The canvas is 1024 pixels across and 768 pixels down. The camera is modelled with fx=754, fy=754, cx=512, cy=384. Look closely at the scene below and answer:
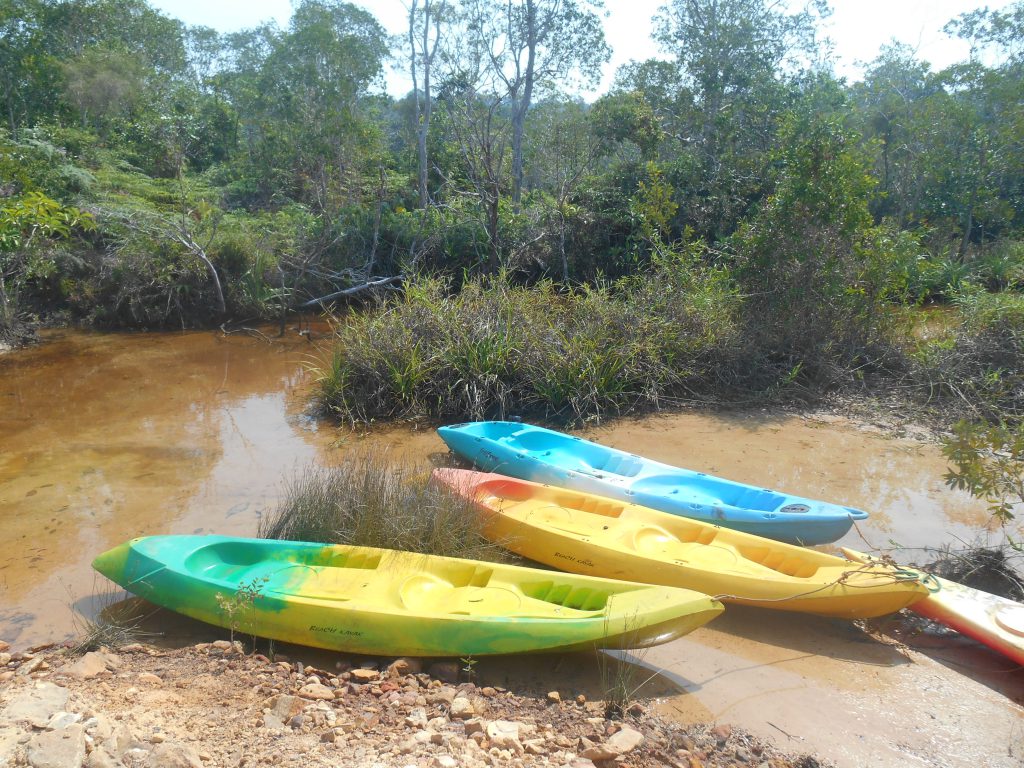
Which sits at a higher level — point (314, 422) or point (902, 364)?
point (902, 364)

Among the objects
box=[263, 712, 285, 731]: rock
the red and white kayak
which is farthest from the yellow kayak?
box=[263, 712, 285, 731]: rock

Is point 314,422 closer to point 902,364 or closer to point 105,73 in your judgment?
point 902,364

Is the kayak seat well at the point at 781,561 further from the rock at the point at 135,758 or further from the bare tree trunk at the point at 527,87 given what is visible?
the bare tree trunk at the point at 527,87

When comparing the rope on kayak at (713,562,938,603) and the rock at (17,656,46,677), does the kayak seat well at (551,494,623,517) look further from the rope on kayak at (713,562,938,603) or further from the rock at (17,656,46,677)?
the rock at (17,656,46,677)

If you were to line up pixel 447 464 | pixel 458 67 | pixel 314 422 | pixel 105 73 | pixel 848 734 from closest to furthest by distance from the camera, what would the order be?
1. pixel 848 734
2. pixel 447 464
3. pixel 314 422
4. pixel 458 67
5. pixel 105 73

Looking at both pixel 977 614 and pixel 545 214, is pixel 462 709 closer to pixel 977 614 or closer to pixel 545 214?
pixel 977 614

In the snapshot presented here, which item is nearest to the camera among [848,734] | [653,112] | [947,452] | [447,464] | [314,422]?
[848,734]

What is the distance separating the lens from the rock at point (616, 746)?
2.71m

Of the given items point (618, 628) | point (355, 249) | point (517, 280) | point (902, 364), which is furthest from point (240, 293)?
point (618, 628)

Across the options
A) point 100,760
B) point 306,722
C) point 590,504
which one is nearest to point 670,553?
point 590,504

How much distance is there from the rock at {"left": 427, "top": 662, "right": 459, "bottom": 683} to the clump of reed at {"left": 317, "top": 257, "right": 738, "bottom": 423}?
3.77 meters

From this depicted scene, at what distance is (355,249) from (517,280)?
2.80 metres

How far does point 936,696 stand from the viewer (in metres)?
3.40

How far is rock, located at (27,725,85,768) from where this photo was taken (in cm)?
239
